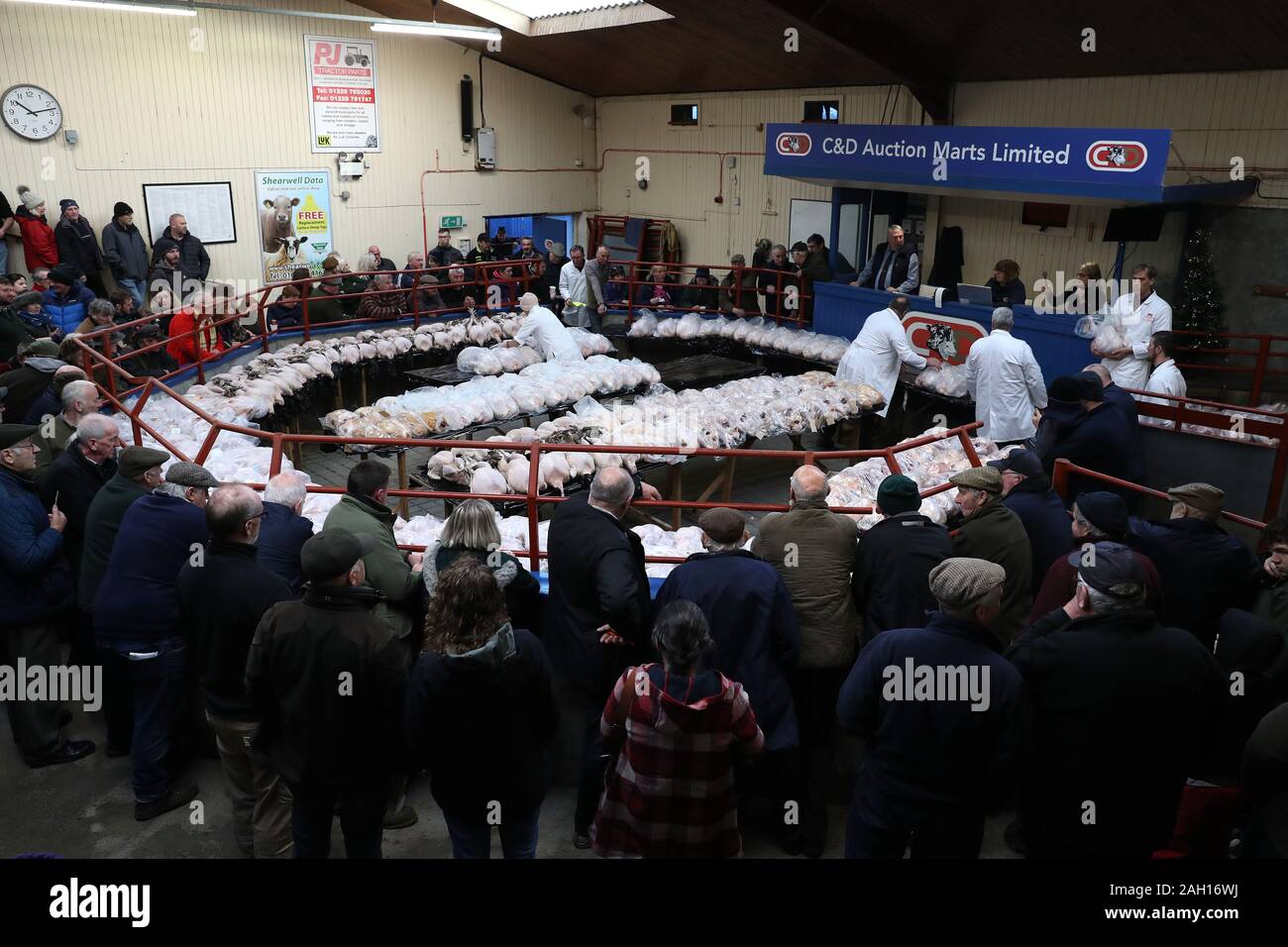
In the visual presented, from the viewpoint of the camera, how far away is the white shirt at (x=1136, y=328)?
9.22 metres

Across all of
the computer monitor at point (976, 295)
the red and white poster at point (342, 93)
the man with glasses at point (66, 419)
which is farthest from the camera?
the red and white poster at point (342, 93)

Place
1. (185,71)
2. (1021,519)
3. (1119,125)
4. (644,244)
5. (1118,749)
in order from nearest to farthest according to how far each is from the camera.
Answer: (1118,749) → (1021,519) → (1119,125) → (185,71) → (644,244)

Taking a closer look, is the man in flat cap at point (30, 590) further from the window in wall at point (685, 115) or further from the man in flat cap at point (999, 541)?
the window in wall at point (685, 115)

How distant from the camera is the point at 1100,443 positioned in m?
6.77

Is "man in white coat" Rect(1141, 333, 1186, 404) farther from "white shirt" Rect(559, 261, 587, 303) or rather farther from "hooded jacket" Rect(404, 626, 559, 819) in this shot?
"white shirt" Rect(559, 261, 587, 303)

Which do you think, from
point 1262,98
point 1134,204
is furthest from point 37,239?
point 1262,98

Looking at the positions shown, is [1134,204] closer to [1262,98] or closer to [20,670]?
[1262,98]

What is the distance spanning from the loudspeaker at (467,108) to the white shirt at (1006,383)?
12.9 meters

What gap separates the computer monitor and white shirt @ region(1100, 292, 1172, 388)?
1634 millimetres

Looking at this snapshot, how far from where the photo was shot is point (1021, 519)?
506cm

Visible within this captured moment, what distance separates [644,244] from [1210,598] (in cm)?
1657

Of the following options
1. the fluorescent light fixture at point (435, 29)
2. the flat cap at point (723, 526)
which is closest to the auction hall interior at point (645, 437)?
the flat cap at point (723, 526)

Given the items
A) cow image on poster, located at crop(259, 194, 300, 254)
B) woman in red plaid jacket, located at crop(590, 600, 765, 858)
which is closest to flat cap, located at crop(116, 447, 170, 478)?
woman in red plaid jacket, located at crop(590, 600, 765, 858)

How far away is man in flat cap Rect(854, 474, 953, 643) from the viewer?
13.9 feet
